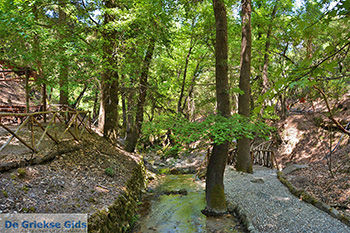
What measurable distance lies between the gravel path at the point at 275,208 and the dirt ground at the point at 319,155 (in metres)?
0.67

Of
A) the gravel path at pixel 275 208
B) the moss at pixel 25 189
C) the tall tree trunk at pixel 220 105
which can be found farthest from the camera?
the tall tree trunk at pixel 220 105

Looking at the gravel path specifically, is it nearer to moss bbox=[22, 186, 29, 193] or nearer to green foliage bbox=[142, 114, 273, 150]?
green foliage bbox=[142, 114, 273, 150]

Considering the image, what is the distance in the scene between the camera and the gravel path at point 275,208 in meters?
4.47

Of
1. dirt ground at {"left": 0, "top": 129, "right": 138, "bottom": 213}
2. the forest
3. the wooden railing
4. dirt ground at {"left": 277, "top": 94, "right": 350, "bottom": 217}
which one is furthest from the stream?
the wooden railing

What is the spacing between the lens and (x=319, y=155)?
31.6ft

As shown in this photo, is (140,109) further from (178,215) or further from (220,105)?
(178,215)

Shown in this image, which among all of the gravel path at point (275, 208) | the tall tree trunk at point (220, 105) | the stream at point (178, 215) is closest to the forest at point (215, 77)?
the tall tree trunk at point (220, 105)

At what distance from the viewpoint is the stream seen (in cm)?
529

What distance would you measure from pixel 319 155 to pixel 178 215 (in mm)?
7383

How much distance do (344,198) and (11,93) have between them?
19408 millimetres

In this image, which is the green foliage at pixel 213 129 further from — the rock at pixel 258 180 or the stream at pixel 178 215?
the rock at pixel 258 180

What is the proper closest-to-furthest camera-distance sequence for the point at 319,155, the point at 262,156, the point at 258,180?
the point at 258,180
the point at 319,155
the point at 262,156

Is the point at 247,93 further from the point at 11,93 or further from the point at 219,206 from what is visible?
the point at 11,93

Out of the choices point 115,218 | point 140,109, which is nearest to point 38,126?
point 140,109
